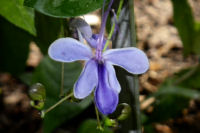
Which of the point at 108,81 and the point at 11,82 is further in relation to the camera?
the point at 11,82

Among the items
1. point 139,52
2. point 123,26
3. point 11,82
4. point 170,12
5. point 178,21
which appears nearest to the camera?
point 139,52

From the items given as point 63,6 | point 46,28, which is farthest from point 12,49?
point 63,6

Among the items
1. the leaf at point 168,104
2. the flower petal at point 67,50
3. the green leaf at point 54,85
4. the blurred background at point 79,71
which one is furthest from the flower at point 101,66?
the leaf at point 168,104

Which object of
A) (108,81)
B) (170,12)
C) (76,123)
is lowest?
(76,123)

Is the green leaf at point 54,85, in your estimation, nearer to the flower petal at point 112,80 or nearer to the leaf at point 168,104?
the leaf at point 168,104

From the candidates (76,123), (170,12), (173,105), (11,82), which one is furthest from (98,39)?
(170,12)

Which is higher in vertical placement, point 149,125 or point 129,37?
point 129,37

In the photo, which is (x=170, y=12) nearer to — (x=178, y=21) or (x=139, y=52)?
(x=178, y=21)
